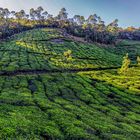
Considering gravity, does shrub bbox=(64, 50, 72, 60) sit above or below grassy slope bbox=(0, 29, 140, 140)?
above

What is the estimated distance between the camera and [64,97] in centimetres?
8444

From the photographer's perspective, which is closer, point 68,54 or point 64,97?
point 64,97

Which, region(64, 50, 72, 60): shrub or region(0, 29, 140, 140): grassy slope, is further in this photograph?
region(64, 50, 72, 60): shrub

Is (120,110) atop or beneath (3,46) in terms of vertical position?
beneath

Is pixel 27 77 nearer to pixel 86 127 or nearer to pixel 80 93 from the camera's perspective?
pixel 80 93

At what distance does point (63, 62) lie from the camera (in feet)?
477

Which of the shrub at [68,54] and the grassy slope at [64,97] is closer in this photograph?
the grassy slope at [64,97]

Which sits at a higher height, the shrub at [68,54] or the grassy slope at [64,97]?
the shrub at [68,54]

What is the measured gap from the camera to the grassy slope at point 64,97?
164ft

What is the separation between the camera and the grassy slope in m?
49.8

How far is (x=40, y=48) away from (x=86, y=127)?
405 feet

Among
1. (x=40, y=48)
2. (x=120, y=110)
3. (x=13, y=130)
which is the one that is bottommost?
(x=120, y=110)

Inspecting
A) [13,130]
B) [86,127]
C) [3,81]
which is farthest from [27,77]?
[13,130]

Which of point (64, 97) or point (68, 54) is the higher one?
point (68, 54)
